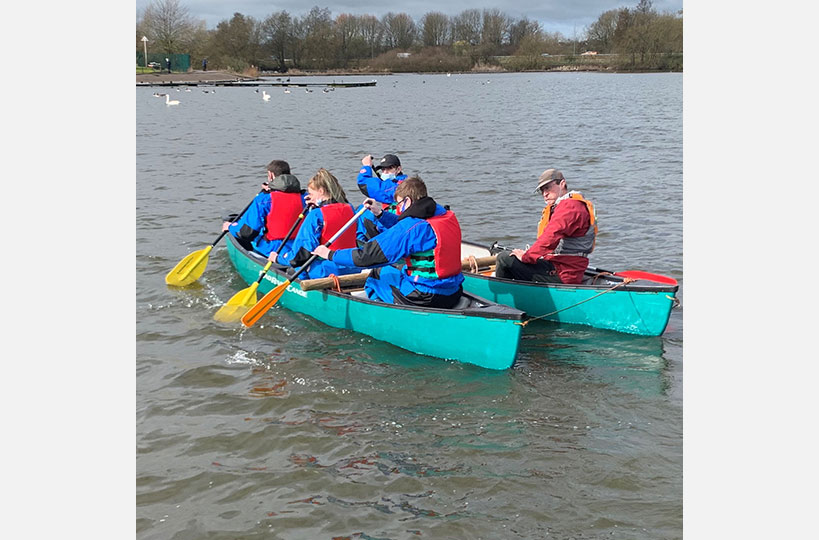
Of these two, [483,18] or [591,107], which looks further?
[483,18]

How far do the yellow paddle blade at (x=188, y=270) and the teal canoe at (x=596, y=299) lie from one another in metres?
3.61

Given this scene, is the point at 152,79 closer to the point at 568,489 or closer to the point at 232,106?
the point at 232,106

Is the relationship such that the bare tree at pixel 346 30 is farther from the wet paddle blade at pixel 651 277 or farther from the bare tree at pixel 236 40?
the wet paddle blade at pixel 651 277

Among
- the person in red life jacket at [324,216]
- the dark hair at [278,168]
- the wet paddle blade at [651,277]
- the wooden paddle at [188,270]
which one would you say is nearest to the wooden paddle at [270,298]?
the person in red life jacket at [324,216]

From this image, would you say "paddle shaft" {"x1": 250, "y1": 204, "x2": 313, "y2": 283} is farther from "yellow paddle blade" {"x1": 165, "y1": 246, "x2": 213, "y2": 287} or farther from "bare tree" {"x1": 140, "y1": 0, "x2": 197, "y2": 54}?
"bare tree" {"x1": 140, "y1": 0, "x2": 197, "y2": 54}

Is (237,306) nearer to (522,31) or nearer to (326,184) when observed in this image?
(326,184)

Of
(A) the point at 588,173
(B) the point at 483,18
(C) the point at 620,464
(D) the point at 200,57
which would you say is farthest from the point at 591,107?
(B) the point at 483,18

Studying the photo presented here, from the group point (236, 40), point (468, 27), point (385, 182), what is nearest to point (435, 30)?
point (468, 27)

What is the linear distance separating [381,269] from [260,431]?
218 centimetres

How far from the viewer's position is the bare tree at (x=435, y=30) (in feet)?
302

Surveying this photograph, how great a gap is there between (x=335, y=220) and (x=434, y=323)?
1.71 m

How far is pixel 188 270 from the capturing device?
9.56 m

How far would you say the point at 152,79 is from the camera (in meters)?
61.7

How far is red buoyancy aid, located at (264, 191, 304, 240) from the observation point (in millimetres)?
8680
